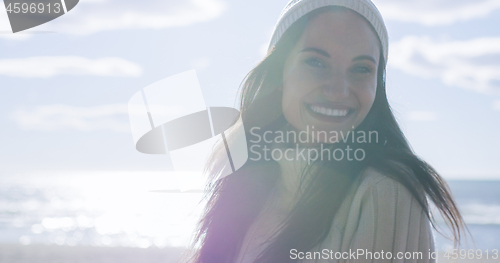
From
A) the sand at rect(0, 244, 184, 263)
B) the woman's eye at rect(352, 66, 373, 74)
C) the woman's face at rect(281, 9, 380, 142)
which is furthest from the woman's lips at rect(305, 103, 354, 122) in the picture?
the sand at rect(0, 244, 184, 263)

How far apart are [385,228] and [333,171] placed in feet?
1.21

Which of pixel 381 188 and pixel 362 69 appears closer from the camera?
pixel 381 188

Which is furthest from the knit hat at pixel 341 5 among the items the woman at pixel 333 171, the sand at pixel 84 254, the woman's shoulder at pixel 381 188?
the sand at pixel 84 254

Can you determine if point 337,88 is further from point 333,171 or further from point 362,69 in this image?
point 333,171

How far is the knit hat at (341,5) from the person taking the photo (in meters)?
1.59

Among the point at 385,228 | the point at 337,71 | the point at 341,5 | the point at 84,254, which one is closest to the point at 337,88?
the point at 337,71

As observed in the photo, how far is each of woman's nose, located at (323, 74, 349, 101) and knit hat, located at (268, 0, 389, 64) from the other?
0.26 meters

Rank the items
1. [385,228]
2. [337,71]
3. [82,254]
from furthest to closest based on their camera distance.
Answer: [82,254] → [337,71] → [385,228]

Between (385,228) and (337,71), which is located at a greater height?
Result: (337,71)

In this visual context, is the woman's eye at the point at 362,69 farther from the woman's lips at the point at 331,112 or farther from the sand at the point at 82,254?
the sand at the point at 82,254

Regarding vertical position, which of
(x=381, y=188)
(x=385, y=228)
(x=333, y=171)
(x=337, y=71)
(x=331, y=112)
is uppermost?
(x=337, y=71)

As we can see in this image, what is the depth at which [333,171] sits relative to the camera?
65.1 inches

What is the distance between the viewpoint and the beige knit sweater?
1.32 metres

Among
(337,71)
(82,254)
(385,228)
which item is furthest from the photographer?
(82,254)
